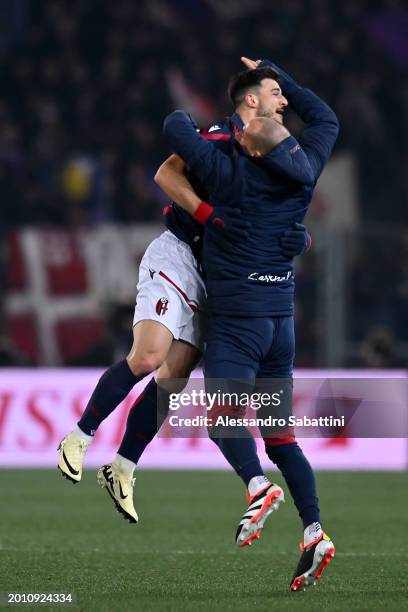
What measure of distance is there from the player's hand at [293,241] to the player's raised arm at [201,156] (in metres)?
0.36

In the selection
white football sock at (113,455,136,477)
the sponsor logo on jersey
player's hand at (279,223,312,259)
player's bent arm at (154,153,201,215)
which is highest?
player's bent arm at (154,153,201,215)

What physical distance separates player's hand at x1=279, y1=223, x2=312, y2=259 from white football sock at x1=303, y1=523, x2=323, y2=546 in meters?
1.16

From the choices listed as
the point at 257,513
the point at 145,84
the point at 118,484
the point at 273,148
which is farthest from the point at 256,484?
the point at 145,84

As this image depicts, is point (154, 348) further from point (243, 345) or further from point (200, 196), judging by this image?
point (200, 196)

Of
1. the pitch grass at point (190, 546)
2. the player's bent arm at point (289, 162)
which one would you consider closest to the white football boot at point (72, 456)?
the pitch grass at point (190, 546)

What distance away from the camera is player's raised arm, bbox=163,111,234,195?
5.61 metres

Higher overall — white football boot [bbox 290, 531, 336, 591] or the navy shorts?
the navy shorts

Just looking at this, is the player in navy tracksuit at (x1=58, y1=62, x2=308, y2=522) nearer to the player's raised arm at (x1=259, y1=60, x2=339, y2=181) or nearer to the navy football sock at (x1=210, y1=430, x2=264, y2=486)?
the player's raised arm at (x1=259, y1=60, x2=339, y2=181)

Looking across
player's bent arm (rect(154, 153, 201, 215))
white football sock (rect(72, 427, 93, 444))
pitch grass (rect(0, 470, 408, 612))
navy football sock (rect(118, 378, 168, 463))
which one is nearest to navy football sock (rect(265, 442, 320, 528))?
pitch grass (rect(0, 470, 408, 612))

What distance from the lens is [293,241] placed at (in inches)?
229

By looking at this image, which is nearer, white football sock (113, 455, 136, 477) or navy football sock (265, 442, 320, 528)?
navy football sock (265, 442, 320, 528)

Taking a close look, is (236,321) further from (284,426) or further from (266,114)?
(266,114)

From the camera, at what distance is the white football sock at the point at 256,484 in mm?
5582

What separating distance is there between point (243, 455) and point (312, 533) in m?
0.44
